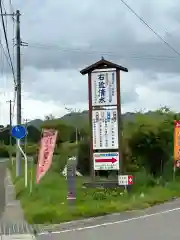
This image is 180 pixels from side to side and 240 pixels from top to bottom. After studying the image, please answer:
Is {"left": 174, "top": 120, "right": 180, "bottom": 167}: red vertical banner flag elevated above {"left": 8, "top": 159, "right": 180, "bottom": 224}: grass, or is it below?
above

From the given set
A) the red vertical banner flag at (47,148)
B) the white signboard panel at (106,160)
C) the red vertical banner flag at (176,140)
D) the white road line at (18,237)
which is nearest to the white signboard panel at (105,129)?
the white signboard panel at (106,160)

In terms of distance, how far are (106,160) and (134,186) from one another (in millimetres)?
1771

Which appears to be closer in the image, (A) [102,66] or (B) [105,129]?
(B) [105,129]

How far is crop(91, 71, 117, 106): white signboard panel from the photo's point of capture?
21109 millimetres

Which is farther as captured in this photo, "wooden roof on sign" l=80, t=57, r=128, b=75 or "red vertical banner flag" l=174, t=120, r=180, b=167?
"red vertical banner flag" l=174, t=120, r=180, b=167

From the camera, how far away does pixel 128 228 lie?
13289 millimetres

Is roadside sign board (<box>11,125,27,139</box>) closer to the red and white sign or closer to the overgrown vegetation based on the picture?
the overgrown vegetation

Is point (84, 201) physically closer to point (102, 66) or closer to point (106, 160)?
point (106, 160)

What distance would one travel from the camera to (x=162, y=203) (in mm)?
19453

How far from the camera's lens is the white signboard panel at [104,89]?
21.1m

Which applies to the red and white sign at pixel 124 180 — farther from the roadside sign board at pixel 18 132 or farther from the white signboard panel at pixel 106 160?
the roadside sign board at pixel 18 132

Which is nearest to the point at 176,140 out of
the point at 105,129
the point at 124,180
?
the point at 105,129

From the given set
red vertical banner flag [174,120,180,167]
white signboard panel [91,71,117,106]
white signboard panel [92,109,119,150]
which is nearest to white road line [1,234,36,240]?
white signboard panel [92,109,119,150]

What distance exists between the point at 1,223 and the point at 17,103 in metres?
18.4
